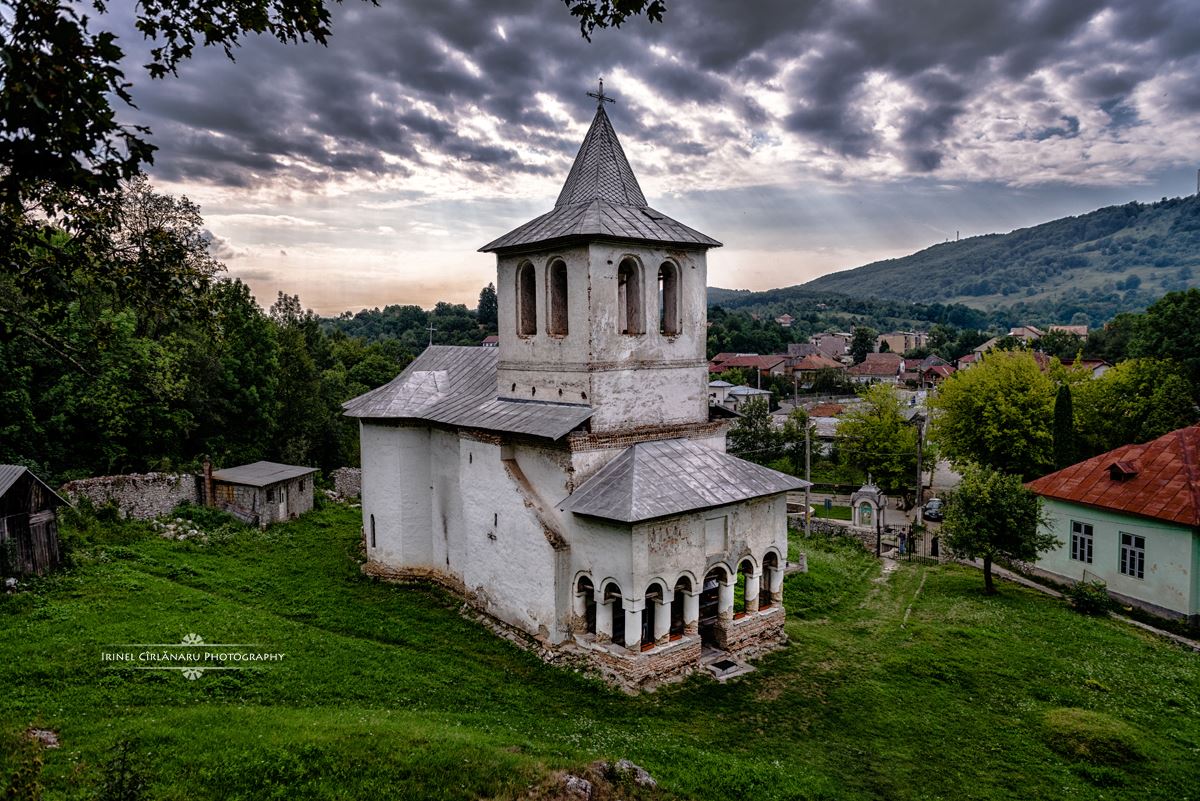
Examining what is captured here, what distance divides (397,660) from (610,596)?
14.4 ft

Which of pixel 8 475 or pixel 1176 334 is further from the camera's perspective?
pixel 1176 334

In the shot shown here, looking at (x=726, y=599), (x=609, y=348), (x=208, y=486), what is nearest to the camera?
(x=726, y=599)

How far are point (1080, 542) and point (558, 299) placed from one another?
64.0 ft

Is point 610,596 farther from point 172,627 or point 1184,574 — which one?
point 1184,574

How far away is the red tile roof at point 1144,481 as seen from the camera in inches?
781

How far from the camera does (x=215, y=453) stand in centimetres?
2928

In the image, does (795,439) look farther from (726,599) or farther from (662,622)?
(662,622)

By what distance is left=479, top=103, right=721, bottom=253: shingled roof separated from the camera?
15.0 meters

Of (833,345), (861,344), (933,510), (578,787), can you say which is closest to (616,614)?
(578,787)

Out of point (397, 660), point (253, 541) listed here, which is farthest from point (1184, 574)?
point (253, 541)

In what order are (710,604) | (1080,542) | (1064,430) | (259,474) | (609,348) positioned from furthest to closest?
(1064,430)
(259,474)
(1080,542)
(710,604)
(609,348)

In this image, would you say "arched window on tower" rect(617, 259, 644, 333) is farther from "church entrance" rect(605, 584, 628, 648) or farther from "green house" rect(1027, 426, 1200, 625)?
"green house" rect(1027, 426, 1200, 625)

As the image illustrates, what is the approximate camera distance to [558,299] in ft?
53.0

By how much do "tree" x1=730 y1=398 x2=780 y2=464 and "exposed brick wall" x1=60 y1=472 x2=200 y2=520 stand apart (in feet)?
100
